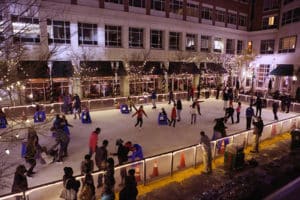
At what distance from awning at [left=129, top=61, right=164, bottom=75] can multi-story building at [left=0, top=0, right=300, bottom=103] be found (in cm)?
12

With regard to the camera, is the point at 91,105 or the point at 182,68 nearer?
the point at 91,105

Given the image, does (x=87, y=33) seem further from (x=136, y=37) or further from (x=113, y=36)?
(x=136, y=37)

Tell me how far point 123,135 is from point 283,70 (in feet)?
94.7

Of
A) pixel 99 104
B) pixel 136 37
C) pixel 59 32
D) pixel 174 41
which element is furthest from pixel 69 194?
pixel 174 41

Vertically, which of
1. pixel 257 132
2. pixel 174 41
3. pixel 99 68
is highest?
pixel 174 41

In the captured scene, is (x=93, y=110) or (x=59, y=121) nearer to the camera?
(x=59, y=121)

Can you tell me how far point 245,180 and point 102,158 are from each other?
4643 millimetres

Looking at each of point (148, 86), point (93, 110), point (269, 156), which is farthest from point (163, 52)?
point (269, 156)

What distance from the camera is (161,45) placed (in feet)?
106

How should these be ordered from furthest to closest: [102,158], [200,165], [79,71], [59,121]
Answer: [79,71]
[59,121]
[200,165]
[102,158]

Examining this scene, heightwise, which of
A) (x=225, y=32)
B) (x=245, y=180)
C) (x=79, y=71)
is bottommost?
(x=245, y=180)

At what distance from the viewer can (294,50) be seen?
106ft

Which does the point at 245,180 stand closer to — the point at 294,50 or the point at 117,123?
the point at 117,123

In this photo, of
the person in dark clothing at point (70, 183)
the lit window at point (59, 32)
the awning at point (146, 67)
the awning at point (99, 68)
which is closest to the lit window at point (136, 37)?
the awning at point (146, 67)
